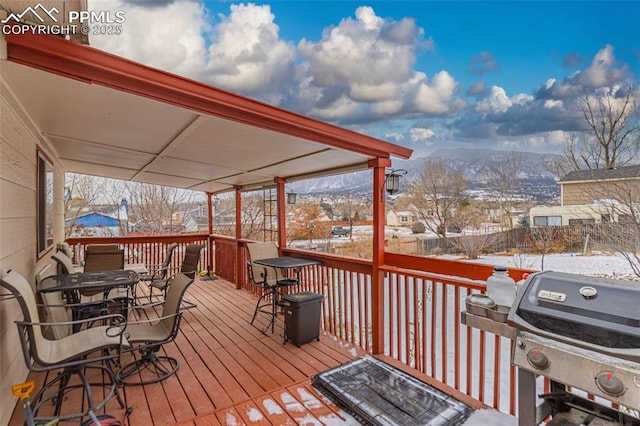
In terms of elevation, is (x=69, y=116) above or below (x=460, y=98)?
below

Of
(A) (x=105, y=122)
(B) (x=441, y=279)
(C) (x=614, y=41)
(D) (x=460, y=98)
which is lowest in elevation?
(B) (x=441, y=279)

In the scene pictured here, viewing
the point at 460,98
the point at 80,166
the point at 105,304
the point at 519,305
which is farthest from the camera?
the point at 460,98

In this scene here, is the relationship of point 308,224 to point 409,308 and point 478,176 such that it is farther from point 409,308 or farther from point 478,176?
point 409,308

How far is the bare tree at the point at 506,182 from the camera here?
43.4 feet

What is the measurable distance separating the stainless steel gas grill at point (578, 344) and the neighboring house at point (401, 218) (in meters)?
11.5

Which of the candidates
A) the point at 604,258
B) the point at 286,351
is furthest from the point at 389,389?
the point at 604,258

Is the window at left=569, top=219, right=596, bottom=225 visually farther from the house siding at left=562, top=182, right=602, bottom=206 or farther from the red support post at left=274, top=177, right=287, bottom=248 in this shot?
the red support post at left=274, top=177, right=287, bottom=248

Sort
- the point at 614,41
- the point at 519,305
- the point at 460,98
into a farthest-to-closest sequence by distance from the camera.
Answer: the point at 460,98 → the point at 614,41 → the point at 519,305

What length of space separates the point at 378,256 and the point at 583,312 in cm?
217

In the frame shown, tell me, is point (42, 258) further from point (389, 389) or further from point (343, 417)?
point (389, 389)

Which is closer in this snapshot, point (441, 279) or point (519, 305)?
point (519, 305)

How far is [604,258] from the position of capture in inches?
357

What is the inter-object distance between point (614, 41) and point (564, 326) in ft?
75.4

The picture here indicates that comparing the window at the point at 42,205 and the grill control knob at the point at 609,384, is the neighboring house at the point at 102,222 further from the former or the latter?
the grill control knob at the point at 609,384
